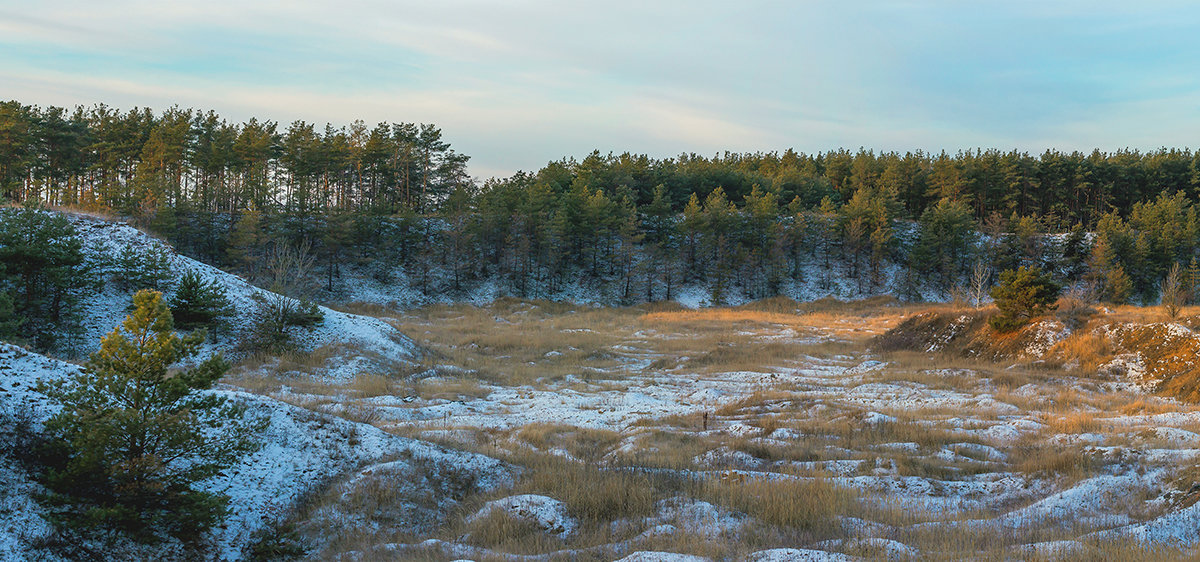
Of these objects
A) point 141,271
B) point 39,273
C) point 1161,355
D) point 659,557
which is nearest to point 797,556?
point 659,557

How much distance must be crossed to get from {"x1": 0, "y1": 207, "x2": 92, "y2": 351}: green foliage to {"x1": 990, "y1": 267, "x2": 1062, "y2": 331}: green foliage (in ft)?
96.9

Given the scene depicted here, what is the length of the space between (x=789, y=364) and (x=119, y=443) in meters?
20.6

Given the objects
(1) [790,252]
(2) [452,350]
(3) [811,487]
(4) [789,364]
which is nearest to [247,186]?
(2) [452,350]

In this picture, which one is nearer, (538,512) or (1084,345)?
(538,512)

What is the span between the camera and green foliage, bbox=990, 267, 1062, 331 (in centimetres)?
2281

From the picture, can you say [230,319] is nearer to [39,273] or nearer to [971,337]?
[39,273]

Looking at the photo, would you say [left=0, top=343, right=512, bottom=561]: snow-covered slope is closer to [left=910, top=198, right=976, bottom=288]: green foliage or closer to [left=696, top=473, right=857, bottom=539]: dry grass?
[left=696, top=473, right=857, bottom=539]: dry grass

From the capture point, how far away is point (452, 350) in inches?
1022

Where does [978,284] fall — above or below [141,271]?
above

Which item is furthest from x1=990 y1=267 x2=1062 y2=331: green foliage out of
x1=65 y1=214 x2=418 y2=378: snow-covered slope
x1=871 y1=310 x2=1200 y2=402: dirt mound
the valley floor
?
x1=65 y1=214 x2=418 y2=378: snow-covered slope

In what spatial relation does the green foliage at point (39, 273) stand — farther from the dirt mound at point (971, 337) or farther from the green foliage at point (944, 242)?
the green foliage at point (944, 242)

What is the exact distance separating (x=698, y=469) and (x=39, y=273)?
1994 centimetres

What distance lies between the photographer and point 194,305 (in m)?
19.4

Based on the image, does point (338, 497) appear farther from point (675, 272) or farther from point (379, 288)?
point (675, 272)
